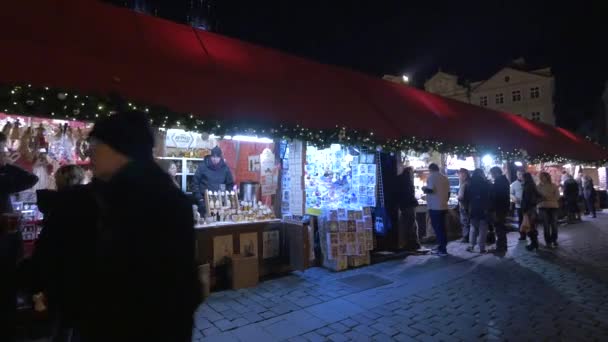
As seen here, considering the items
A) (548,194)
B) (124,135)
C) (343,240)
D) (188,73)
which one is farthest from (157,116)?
(548,194)

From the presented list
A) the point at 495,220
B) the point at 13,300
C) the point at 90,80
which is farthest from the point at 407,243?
the point at 13,300

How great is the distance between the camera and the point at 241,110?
5535 millimetres

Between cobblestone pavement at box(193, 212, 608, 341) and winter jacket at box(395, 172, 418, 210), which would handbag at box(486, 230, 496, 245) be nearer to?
cobblestone pavement at box(193, 212, 608, 341)

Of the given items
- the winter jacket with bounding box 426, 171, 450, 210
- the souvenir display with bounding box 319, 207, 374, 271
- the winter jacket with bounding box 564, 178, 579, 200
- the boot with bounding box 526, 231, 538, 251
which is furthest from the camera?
the winter jacket with bounding box 564, 178, 579, 200

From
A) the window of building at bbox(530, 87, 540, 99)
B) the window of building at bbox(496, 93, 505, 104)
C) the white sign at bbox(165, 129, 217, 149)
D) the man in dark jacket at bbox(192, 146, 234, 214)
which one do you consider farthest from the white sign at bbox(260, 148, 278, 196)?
the window of building at bbox(496, 93, 505, 104)

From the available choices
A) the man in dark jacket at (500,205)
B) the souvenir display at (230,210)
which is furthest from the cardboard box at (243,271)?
the man in dark jacket at (500,205)

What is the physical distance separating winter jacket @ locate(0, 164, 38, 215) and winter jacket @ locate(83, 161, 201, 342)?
9.50 ft

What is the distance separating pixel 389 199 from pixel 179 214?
23.4 ft

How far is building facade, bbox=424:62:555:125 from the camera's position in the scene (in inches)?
1378

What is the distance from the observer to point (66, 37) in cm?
461

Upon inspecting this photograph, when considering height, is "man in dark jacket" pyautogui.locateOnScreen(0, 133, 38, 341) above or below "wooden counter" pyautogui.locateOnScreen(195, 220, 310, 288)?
above

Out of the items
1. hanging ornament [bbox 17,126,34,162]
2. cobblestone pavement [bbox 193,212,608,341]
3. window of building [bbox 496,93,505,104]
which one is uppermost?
window of building [bbox 496,93,505,104]

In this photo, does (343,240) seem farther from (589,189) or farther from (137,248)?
(589,189)

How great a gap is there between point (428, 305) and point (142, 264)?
4.50m
